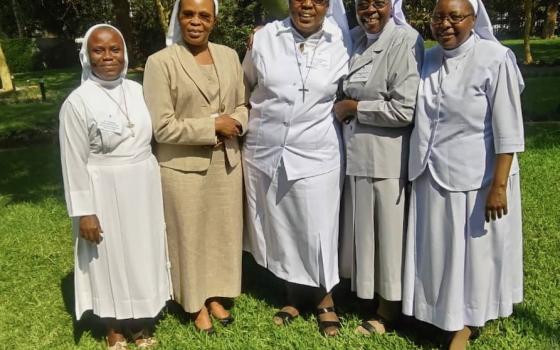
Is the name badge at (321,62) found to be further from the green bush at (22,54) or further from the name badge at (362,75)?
the green bush at (22,54)

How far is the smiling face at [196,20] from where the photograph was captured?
339 centimetres

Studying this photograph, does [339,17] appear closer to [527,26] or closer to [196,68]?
[196,68]

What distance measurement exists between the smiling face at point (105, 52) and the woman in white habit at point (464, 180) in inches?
69.7

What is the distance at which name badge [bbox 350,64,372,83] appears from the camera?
3.39 metres

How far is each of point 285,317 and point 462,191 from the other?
159cm

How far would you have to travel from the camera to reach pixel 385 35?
3.36 meters

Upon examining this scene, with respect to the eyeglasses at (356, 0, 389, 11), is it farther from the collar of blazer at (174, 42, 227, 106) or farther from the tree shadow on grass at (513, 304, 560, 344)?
the tree shadow on grass at (513, 304, 560, 344)

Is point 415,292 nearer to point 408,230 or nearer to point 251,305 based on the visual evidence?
point 408,230

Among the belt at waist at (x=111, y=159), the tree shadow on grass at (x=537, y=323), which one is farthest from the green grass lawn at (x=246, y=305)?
the belt at waist at (x=111, y=159)

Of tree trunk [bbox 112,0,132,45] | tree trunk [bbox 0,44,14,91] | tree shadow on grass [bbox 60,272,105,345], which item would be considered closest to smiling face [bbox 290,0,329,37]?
tree shadow on grass [bbox 60,272,105,345]

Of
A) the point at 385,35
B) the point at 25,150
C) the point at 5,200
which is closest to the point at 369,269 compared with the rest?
the point at 385,35

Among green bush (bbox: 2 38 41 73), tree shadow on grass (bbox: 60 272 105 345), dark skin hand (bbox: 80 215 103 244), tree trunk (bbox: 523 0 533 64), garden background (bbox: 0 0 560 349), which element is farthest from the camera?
green bush (bbox: 2 38 41 73)

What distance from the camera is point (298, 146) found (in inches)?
140

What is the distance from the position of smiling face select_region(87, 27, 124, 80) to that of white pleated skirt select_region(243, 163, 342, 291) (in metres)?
1.10
